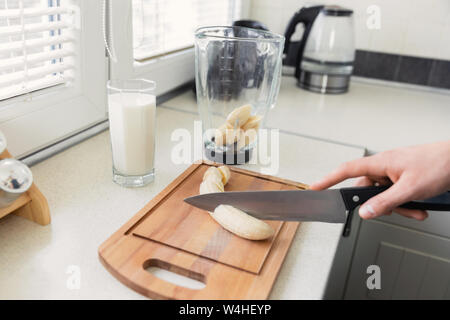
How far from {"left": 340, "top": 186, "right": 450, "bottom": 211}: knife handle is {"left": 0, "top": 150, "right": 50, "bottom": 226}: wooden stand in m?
0.40

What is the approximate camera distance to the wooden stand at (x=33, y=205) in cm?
55

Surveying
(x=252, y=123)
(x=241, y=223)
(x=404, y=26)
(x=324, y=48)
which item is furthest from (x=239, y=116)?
(x=404, y=26)

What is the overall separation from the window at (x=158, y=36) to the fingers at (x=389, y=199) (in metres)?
0.57

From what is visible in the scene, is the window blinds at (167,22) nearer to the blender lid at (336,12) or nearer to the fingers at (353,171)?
the blender lid at (336,12)

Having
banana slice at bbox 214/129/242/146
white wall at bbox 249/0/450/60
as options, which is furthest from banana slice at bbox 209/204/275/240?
white wall at bbox 249/0/450/60

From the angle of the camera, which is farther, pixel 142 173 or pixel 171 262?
pixel 142 173

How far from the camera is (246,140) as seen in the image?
0.78 m

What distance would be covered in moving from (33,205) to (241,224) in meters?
0.27

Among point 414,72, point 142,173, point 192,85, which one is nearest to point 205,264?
point 142,173

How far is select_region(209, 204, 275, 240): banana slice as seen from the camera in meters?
0.54

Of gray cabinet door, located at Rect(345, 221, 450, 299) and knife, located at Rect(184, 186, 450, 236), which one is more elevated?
knife, located at Rect(184, 186, 450, 236)

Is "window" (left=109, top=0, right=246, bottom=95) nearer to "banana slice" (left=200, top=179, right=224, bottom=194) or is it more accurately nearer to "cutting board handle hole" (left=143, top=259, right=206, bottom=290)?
"banana slice" (left=200, top=179, right=224, bottom=194)

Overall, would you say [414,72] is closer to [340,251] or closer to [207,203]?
[340,251]
